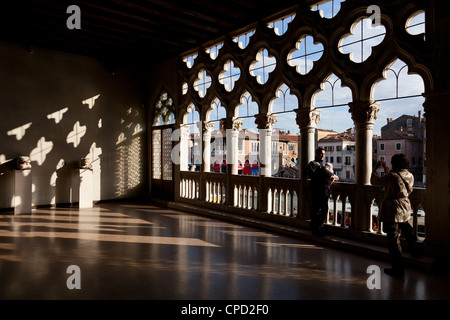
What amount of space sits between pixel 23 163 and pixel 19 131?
0.99 m

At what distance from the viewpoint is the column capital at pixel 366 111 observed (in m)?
4.83

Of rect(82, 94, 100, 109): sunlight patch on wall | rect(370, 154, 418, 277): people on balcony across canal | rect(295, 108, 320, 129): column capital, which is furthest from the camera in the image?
rect(82, 94, 100, 109): sunlight patch on wall

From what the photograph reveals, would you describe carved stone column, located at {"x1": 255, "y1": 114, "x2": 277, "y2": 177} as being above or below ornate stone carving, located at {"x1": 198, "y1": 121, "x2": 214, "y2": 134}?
below

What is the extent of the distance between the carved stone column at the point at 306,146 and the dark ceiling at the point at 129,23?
2074mm

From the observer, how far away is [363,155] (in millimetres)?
4941

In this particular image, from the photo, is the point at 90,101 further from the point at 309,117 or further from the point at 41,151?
the point at 309,117

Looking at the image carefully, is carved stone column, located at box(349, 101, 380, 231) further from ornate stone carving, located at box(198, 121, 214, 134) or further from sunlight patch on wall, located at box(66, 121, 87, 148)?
sunlight patch on wall, located at box(66, 121, 87, 148)

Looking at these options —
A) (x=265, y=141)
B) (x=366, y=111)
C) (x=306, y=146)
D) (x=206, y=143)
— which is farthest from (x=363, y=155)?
(x=206, y=143)

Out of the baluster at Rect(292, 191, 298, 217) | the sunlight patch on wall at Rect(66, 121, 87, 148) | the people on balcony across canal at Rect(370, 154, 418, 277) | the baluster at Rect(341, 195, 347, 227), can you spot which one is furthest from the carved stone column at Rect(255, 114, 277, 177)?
the sunlight patch on wall at Rect(66, 121, 87, 148)

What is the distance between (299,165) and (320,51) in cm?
205

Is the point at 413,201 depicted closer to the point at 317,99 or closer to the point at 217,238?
the point at 317,99

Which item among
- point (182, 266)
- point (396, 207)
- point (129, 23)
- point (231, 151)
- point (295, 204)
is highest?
point (129, 23)

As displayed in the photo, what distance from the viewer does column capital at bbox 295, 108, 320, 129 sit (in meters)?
5.66

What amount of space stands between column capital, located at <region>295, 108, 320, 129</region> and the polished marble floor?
6.62 ft
